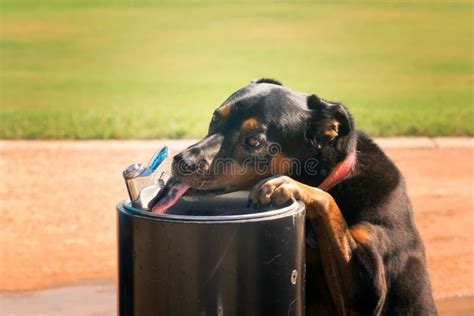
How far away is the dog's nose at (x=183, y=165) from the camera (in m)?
3.88

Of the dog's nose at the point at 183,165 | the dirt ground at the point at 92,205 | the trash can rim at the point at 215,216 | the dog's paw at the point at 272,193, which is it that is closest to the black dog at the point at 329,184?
the dog's nose at the point at 183,165

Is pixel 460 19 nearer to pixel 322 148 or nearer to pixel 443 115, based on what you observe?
pixel 443 115

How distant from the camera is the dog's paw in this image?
369 centimetres

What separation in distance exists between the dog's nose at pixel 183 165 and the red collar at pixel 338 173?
2.04 feet

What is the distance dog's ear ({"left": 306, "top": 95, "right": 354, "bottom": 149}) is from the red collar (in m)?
0.10

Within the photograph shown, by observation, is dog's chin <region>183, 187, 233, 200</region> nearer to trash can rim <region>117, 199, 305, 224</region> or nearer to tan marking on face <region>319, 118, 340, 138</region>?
trash can rim <region>117, 199, 305, 224</region>

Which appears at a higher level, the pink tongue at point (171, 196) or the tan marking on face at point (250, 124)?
the tan marking on face at point (250, 124)

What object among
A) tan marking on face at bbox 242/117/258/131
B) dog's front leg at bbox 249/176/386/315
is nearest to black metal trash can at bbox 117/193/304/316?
dog's front leg at bbox 249/176/386/315

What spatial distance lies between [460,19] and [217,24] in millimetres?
4073

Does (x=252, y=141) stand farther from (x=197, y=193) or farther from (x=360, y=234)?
(x=360, y=234)

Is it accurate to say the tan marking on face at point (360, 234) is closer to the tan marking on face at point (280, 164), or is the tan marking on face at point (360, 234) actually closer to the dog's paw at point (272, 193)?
the tan marking on face at point (280, 164)

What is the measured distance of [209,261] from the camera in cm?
347

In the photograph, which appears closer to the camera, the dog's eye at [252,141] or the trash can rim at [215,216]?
the trash can rim at [215,216]

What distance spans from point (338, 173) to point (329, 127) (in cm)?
19
